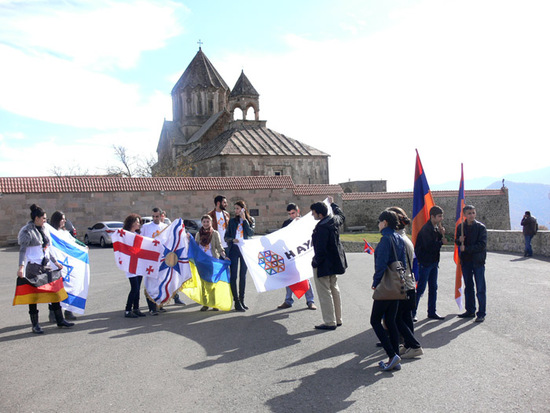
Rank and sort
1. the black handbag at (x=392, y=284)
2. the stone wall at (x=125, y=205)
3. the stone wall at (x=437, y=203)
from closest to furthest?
the black handbag at (x=392, y=284) < the stone wall at (x=125, y=205) < the stone wall at (x=437, y=203)

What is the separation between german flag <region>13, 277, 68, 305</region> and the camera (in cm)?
791

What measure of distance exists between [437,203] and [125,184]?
24115 millimetres

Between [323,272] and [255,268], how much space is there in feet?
6.13

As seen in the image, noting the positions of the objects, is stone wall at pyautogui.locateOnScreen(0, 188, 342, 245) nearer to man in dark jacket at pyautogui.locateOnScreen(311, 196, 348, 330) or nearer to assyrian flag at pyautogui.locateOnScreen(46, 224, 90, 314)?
assyrian flag at pyautogui.locateOnScreen(46, 224, 90, 314)

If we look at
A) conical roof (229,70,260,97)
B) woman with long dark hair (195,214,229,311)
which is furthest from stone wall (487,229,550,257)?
conical roof (229,70,260,97)

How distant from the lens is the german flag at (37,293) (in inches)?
312

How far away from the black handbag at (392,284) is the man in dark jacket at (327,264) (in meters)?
1.87

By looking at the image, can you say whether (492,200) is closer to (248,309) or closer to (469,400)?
(248,309)

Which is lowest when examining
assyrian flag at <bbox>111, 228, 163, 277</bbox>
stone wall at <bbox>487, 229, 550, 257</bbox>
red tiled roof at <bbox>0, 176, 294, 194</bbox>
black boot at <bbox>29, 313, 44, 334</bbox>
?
stone wall at <bbox>487, 229, 550, 257</bbox>

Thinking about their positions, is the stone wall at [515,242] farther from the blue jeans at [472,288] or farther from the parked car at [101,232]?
the parked car at [101,232]

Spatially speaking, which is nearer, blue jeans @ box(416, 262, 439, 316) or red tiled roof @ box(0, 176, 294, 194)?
blue jeans @ box(416, 262, 439, 316)

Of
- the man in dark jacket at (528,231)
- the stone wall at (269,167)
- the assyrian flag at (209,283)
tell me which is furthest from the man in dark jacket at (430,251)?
the stone wall at (269,167)

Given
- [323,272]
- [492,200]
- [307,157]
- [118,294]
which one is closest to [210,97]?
[307,157]

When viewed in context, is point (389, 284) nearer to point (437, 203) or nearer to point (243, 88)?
point (437, 203)
